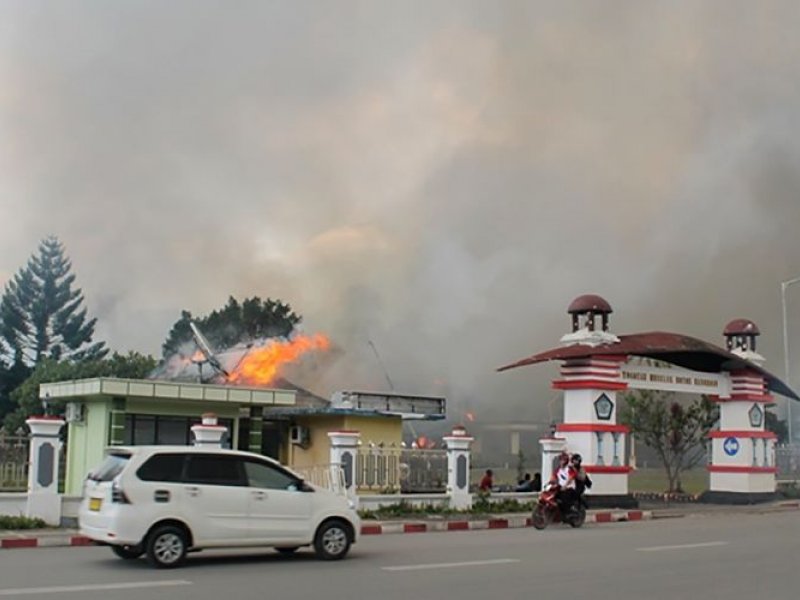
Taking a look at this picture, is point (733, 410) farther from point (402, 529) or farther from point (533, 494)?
point (402, 529)

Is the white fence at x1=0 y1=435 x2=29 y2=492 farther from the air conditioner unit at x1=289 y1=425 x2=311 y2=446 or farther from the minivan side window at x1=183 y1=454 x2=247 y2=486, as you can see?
the air conditioner unit at x1=289 y1=425 x2=311 y2=446

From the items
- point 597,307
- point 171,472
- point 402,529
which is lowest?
point 402,529

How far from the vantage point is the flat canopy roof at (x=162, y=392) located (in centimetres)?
2430

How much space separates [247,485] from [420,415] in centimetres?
1758

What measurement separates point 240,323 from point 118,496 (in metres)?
60.0

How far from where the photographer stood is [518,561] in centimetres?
1424

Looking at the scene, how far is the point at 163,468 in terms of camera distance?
13125mm

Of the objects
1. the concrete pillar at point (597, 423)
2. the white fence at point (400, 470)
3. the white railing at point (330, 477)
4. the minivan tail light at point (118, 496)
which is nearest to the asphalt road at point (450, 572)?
the minivan tail light at point (118, 496)

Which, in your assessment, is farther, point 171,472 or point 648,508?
point 648,508

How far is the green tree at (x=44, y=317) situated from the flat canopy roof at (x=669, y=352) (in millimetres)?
55393

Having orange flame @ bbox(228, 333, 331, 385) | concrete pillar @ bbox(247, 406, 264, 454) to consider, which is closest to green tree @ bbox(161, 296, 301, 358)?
orange flame @ bbox(228, 333, 331, 385)

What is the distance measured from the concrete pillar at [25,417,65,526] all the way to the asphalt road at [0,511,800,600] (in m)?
2.73

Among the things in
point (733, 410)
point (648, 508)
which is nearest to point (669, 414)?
point (733, 410)

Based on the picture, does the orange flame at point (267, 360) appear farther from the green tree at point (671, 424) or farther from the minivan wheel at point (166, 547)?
the minivan wheel at point (166, 547)
